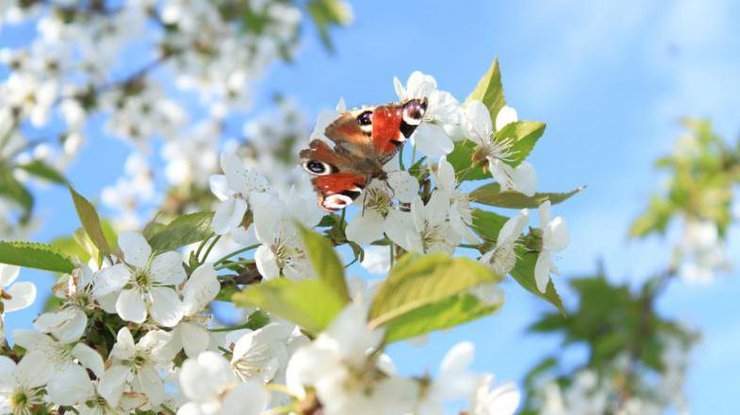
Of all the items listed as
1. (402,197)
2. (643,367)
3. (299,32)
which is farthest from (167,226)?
(643,367)

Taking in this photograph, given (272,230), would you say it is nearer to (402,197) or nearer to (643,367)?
(402,197)

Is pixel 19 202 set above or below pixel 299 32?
below

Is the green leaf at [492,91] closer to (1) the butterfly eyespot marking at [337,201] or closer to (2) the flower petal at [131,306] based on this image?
(1) the butterfly eyespot marking at [337,201]

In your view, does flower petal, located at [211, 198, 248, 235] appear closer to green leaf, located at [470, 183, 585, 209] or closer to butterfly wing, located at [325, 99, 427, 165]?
butterfly wing, located at [325, 99, 427, 165]

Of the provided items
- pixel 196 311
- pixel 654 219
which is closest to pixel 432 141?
pixel 196 311

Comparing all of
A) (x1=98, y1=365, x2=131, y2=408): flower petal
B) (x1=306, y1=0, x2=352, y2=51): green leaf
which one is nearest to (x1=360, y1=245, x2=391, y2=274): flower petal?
(x1=98, y1=365, x2=131, y2=408): flower petal

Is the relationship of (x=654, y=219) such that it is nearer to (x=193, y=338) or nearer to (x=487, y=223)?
(x=487, y=223)
